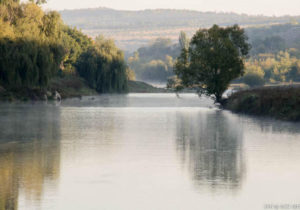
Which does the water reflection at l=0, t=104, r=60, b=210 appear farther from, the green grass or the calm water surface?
the green grass

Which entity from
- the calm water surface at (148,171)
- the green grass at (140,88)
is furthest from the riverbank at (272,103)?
the green grass at (140,88)

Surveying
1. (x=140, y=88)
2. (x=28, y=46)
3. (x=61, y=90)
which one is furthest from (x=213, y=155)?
(x=140, y=88)

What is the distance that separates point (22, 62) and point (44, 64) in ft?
7.75

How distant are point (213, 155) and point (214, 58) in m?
36.1

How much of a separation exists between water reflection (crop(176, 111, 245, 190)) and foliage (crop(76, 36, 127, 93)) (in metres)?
67.5

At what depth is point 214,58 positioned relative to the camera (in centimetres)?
5334

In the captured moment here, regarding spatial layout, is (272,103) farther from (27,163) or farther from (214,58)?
(27,163)

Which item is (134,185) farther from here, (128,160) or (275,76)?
(275,76)

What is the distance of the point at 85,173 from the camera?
1419 centimetres

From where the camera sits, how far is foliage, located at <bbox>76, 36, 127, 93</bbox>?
315 feet

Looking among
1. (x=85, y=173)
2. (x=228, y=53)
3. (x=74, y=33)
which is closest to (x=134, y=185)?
(x=85, y=173)

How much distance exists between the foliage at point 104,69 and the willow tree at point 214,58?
41512 millimetres

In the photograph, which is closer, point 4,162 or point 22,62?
point 4,162

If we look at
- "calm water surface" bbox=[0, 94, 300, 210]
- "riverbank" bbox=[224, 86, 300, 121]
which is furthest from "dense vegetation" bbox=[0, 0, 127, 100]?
"calm water surface" bbox=[0, 94, 300, 210]
